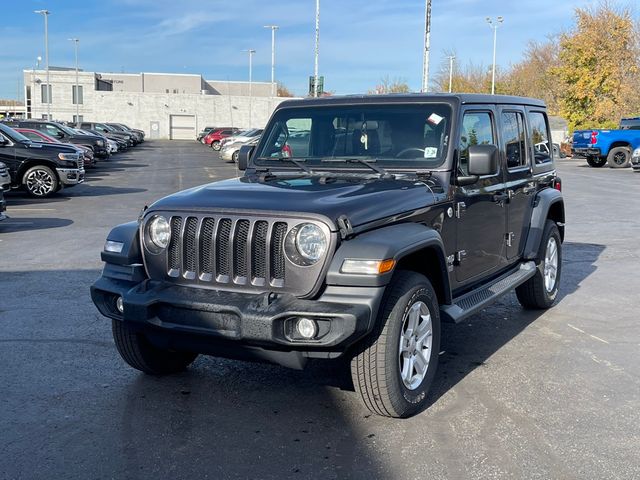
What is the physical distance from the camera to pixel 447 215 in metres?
4.91

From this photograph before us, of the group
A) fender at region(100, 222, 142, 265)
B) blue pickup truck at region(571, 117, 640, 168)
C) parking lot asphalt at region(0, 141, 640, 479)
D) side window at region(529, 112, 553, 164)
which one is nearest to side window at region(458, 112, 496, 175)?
side window at region(529, 112, 553, 164)

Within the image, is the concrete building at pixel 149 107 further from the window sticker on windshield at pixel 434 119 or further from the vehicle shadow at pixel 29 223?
the window sticker on windshield at pixel 434 119

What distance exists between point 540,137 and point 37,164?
43.8ft

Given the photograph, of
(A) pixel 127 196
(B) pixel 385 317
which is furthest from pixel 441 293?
(A) pixel 127 196

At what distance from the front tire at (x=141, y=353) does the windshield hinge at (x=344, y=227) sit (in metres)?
1.58

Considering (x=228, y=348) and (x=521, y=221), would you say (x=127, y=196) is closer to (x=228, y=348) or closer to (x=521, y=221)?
(x=521, y=221)

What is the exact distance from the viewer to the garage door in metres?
83.0

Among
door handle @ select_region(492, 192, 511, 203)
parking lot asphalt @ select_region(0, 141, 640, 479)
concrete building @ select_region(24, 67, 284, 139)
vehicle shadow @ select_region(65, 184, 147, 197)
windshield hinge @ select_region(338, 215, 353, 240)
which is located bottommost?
parking lot asphalt @ select_region(0, 141, 640, 479)

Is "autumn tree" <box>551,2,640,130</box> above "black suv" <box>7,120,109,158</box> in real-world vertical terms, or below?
above

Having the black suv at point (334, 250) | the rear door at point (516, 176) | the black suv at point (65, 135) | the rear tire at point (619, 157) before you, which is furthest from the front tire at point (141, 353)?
the rear tire at point (619, 157)

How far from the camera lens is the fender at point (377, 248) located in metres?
3.82

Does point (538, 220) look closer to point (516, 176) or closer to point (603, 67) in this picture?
point (516, 176)

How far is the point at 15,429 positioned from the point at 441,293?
2754 millimetres

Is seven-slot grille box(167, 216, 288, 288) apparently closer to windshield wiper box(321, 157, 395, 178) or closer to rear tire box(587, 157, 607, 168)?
windshield wiper box(321, 157, 395, 178)
